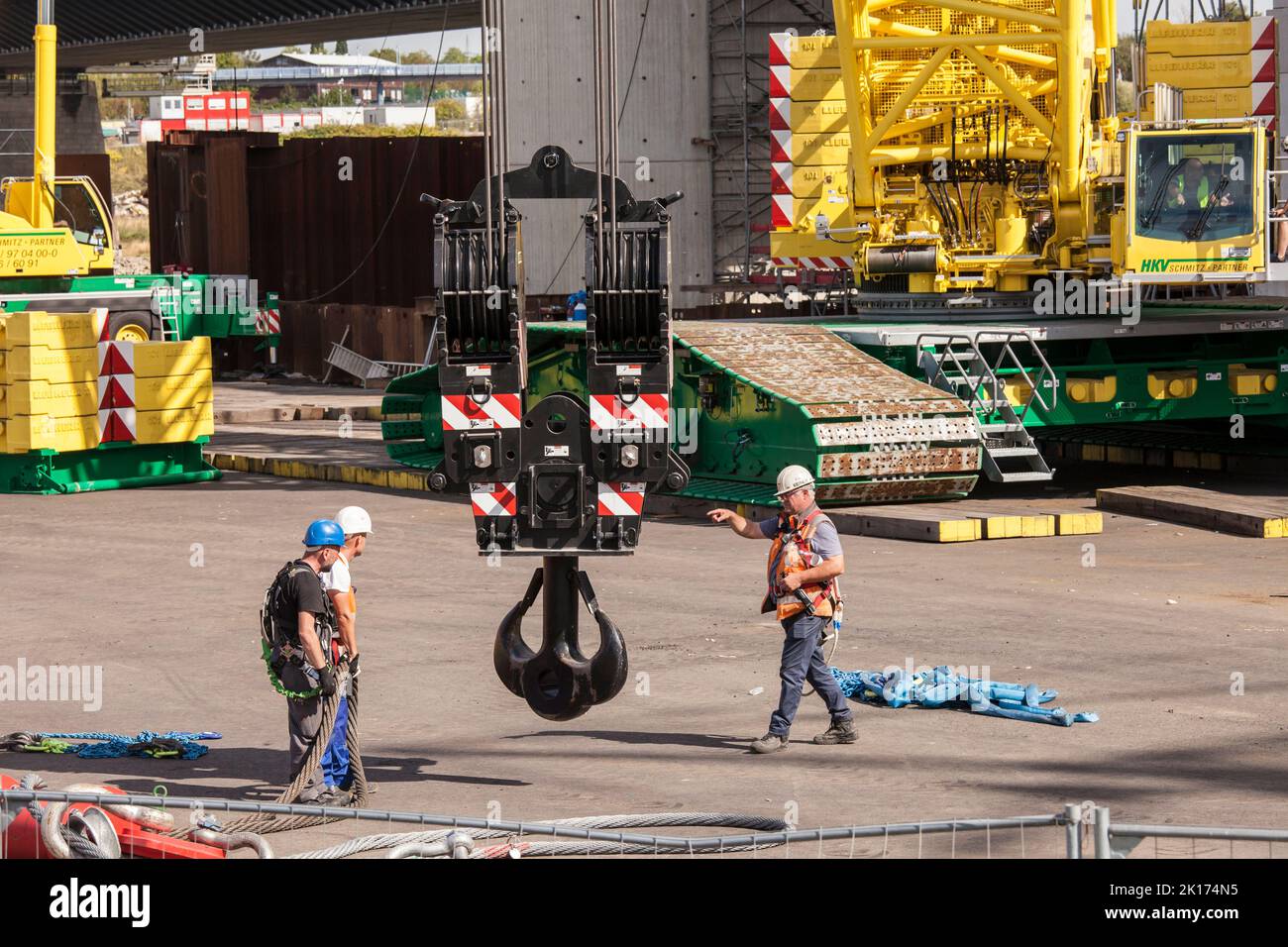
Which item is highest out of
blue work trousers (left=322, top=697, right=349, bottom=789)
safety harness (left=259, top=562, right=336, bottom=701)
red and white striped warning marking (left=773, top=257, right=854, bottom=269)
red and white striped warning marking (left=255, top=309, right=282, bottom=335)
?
red and white striped warning marking (left=773, top=257, right=854, bottom=269)

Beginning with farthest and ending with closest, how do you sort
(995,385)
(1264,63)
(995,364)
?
(1264,63)
(995,364)
(995,385)

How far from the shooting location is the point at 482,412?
9500mm

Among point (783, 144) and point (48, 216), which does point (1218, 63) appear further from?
point (48, 216)

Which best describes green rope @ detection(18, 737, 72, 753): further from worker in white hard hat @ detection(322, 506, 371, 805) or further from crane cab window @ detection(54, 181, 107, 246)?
crane cab window @ detection(54, 181, 107, 246)

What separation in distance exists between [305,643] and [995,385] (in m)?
10.1

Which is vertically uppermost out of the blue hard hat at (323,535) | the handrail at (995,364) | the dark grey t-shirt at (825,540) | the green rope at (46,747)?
the handrail at (995,364)

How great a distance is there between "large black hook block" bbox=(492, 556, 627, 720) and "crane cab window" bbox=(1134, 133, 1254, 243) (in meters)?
9.88

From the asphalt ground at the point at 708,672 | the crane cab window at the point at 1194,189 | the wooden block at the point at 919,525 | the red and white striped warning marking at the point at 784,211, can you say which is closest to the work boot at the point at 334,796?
the asphalt ground at the point at 708,672

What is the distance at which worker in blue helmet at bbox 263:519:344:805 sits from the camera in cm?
912

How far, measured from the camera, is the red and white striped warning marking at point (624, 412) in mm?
9453

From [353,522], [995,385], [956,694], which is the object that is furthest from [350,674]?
[995,385]

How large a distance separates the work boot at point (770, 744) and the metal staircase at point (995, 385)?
7.85 metres

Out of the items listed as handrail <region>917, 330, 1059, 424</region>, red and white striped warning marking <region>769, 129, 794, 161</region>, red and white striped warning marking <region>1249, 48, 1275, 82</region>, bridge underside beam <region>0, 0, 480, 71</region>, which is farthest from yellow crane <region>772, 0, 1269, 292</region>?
bridge underside beam <region>0, 0, 480, 71</region>

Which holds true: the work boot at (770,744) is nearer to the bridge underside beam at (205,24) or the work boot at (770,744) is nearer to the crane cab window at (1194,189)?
the crane cab window at (1194,189)
